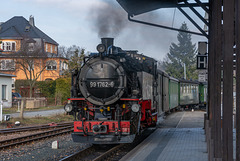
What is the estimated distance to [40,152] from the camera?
10.7m

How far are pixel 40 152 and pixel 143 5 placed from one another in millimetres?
5978

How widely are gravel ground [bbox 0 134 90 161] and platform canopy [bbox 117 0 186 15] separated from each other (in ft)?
16.6

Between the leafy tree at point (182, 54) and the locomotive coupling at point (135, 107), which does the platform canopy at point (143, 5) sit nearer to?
the locomotive coupling at point (135, 107)

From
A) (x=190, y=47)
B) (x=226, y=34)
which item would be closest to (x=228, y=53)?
(x=226, y=34)

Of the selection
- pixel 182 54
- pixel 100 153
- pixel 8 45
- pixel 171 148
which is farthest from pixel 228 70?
pixel 182 54

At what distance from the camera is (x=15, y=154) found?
10.5m

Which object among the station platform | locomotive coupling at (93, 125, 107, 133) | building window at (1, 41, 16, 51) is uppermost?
building window at (1, 41, 16, 51)

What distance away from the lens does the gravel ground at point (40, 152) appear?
9859 millimetres

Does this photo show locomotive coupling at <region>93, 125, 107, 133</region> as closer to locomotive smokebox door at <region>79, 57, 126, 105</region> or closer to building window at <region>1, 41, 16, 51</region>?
locomotive smokebox door at <region>79, 57, 126, 105</region>

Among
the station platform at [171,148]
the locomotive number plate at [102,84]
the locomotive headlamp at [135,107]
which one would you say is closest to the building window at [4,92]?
the station platform at [171,148]

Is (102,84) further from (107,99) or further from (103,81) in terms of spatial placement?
(107,99)

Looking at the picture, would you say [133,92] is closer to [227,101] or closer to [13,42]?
[227,101]

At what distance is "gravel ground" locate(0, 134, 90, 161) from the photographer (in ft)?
32.3

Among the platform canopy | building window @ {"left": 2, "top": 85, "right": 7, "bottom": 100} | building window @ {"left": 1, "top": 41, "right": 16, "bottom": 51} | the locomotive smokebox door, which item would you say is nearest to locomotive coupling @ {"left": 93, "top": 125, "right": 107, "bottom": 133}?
the locomotive smokebox door
